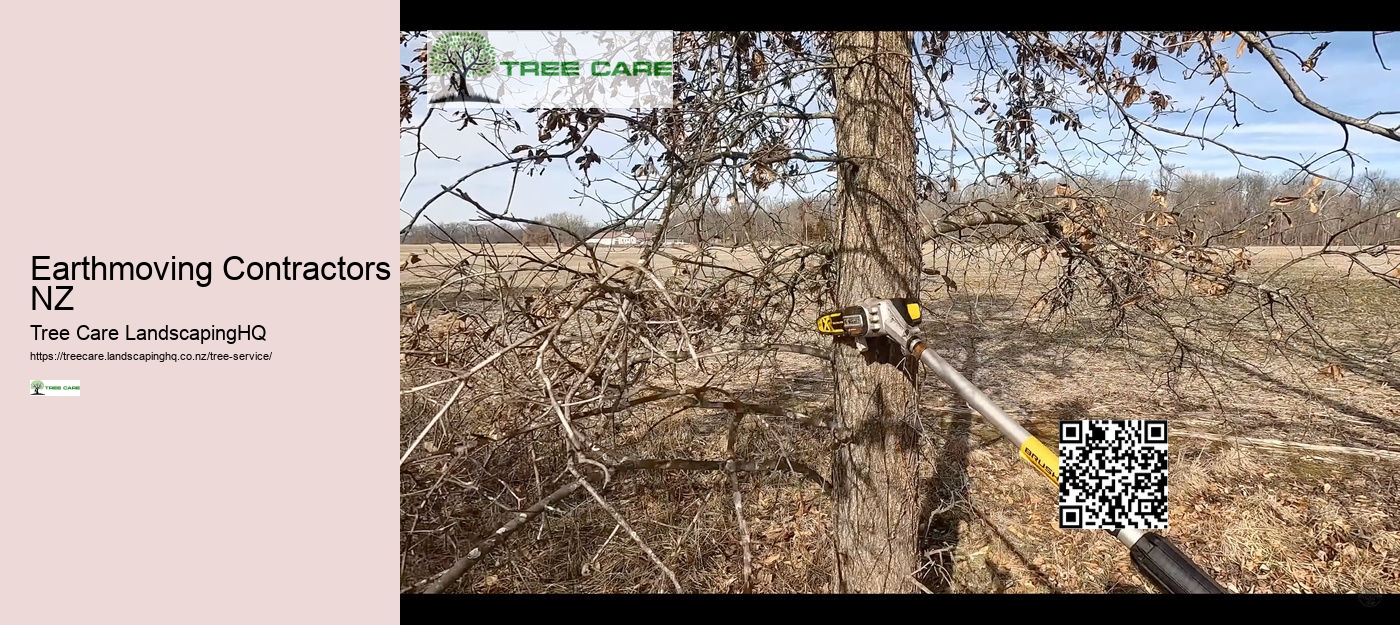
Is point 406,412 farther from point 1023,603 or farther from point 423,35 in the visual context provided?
point 1023,603

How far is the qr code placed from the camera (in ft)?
6.54

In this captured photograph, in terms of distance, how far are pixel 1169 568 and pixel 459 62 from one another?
2.37m

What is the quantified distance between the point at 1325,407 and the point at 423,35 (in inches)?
209

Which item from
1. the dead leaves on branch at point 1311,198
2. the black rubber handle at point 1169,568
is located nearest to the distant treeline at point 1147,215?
the dead leaves on branch at point 1311,198

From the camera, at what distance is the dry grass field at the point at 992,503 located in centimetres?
285

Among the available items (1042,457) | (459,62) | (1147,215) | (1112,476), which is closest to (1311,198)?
(1147,215)

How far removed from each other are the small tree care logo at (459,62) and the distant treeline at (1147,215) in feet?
1.68

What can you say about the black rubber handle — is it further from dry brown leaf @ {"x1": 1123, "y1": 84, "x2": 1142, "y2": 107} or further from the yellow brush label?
dry brown leaf @ {"x1": 1123, "y1": 84, "x2": 1142, "y2": 107}

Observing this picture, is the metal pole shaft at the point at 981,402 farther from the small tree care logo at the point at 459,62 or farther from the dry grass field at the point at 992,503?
the small tree care logo at the point at 459,62

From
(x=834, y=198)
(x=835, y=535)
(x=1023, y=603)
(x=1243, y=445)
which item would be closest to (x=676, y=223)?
(x=834, y=198)

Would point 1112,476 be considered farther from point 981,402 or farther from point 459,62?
point 459,62

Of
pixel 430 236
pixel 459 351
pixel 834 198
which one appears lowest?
pixel 459 351
